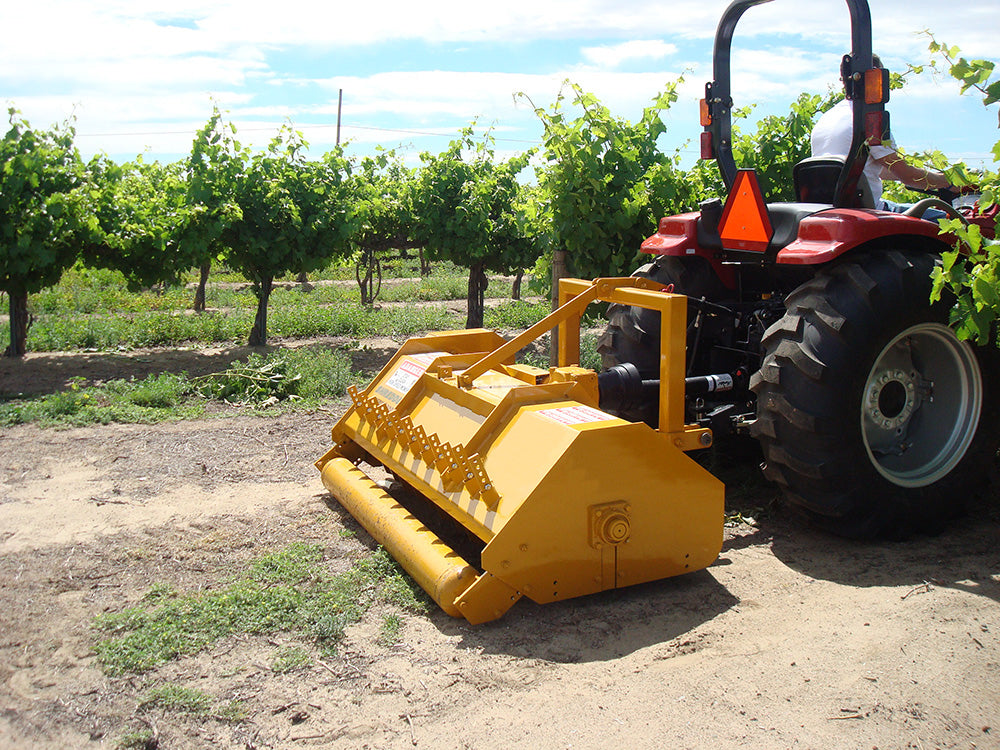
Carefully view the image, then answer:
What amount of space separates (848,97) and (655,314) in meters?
1.47

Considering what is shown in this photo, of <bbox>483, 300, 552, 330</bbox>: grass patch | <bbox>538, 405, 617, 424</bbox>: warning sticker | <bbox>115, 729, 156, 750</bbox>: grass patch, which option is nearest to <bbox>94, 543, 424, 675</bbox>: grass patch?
<bbox>115, 729, 156, 750</bbox>: grass patch

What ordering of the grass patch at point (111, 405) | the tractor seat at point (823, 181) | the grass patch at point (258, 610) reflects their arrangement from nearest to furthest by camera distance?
the grass patch at point (258, 610) → the tractor seat at point (823, 181) → the grass patch at point (111, 405)

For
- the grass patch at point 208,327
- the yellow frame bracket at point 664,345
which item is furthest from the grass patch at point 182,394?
the yellow frame bracket at point 664,345

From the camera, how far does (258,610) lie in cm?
366

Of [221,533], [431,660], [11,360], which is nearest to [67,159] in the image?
[11,360]

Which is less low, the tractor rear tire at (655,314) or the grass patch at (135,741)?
the tractor rear tire at (655,314)

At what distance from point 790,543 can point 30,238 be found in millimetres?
8020

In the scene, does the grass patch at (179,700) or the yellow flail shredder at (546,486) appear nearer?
the grass patch at (179,700)

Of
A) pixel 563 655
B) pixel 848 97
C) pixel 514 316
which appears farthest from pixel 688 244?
pixel 514 316

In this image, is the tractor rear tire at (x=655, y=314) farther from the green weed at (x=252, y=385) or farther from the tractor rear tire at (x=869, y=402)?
the green weed at (x=252, y=385)

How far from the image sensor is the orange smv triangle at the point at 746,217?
14.6ft

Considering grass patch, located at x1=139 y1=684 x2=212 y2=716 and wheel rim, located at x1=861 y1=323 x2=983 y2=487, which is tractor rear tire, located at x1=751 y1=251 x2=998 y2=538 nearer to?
wheel rim, located at x1=861 y1=323 x2=983 y2=487

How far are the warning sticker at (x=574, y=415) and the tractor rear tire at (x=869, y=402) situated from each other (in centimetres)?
83

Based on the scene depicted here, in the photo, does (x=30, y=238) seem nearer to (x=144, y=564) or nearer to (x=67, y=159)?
(x=67, y=159)
